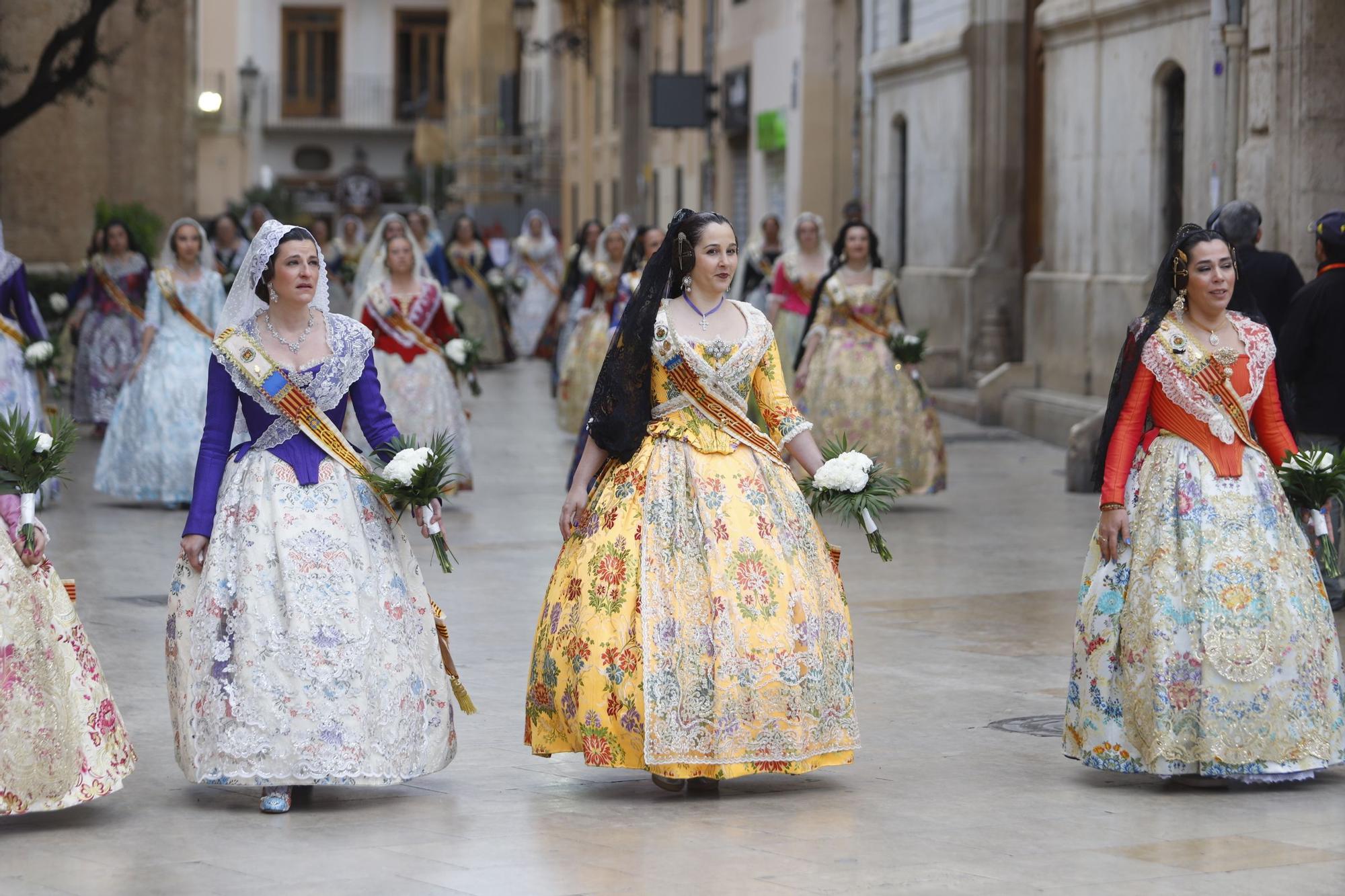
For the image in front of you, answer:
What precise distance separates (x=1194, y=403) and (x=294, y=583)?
284 cm

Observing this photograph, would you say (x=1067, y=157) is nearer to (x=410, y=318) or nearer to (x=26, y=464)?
(x=410, y=318)

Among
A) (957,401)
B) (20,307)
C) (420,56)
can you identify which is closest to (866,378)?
(20,307)

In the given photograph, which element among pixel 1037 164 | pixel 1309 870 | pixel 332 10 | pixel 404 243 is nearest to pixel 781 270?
pixel 404 243

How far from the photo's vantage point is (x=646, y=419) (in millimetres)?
7367

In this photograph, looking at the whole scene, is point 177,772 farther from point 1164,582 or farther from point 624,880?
point 1164,582

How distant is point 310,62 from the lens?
74250mm

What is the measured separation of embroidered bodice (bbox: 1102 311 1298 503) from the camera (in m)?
7.35

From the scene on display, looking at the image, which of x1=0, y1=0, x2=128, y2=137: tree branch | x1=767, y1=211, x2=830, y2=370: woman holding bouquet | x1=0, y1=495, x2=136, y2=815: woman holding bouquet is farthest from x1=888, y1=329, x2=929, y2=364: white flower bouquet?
x1=0, y1=495, x2=136, y2=815: woman holding bouquet

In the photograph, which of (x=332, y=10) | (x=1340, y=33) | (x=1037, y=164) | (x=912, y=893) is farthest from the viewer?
(x=332, y=10)

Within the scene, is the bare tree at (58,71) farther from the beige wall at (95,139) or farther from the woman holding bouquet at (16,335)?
the woman holding bouquet at (16,335)

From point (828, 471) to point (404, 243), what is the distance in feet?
27.2

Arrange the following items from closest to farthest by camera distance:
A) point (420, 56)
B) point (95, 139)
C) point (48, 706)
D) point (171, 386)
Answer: point (48, 706) < point (171, 386) < point (95, 139) < point (420, 56)

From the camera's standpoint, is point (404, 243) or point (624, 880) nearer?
point (624, 880)

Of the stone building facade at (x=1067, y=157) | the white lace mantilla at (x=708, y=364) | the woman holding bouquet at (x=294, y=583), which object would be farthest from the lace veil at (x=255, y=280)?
the stone building facade at (x=1067, y=157)
